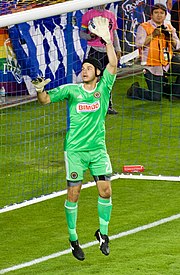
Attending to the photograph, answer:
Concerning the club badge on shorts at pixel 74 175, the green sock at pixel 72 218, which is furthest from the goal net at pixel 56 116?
the green sock at pixel 72 218

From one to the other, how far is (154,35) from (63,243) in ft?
25.3

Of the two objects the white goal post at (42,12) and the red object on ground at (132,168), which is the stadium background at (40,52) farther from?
the white goal post at (42,12)

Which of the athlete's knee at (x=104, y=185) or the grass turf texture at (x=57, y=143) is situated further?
the grass turf texture at (x=57, y=143)

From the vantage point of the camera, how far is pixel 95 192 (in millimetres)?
14312

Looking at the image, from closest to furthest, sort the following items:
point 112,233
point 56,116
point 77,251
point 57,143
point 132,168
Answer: point 77,251, point 112,233, point 132,168, point 57,143, point 56,116

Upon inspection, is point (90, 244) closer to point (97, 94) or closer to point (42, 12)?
point (97, 94)

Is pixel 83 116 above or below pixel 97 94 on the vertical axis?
below

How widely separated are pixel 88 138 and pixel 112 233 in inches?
65.9

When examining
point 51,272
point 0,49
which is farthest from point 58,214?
point 0,49

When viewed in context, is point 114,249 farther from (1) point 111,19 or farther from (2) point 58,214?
(1) point 111,19

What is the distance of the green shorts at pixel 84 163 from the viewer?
11.0 metres

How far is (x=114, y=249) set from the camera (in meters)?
11.6

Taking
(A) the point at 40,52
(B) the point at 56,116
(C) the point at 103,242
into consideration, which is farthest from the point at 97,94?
(A) the point at 40,52

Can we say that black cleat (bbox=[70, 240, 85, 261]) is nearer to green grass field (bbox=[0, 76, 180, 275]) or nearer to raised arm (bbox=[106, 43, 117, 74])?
green grass field (bbox=[0, 76, 180, 275])
